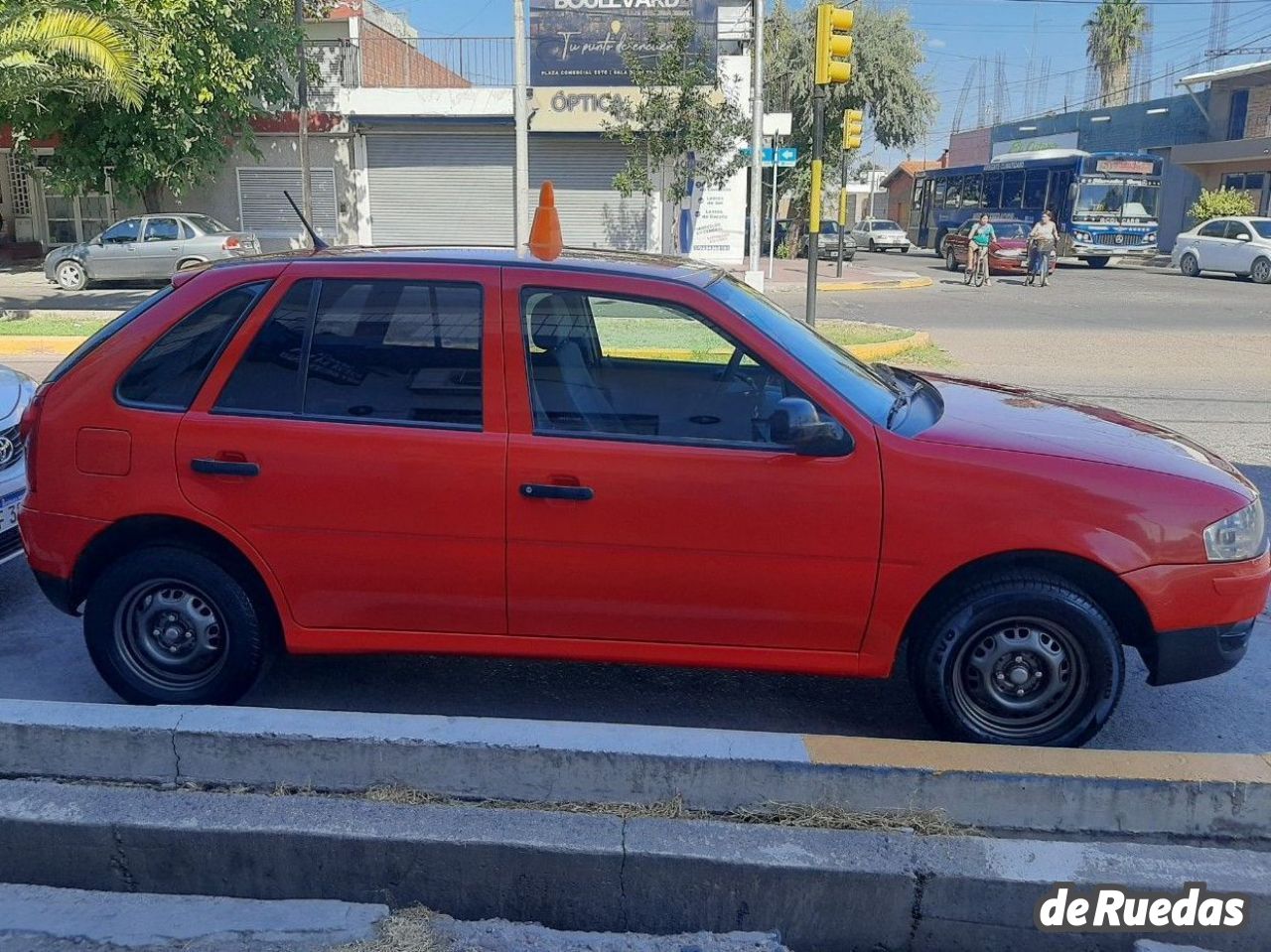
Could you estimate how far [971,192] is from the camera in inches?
1644

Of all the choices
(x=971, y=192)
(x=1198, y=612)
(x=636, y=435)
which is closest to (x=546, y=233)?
(x=636, y=435)

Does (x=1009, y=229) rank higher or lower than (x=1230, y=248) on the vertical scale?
higher

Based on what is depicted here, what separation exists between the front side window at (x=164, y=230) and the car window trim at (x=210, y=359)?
21240 mm

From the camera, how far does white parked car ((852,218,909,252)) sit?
1972 inches

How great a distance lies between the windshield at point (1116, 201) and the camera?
35.4 metres

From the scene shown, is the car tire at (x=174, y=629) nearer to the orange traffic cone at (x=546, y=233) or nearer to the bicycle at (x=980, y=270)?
the orange traffic cone at (x=546, y=233)

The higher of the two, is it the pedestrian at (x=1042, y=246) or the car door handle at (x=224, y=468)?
the pedestrian at (x=1042, y=246)

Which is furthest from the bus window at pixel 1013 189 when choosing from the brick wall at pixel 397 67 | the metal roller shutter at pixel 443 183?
the brick wall at pixel 397 67

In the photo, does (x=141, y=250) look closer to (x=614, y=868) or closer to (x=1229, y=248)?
(x=614, y=868)

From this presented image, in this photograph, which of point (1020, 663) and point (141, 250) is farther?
point (141, 250)

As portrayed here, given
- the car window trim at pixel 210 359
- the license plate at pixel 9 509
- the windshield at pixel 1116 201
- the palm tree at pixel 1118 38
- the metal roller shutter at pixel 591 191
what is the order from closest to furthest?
the car window trim at pixel 210 359 < the license plate at pixel 9 509 < the metal roller shutter at pixel 591 191 < the windshield at pixel 1116 201 < the palm tree at pixel 1118 38

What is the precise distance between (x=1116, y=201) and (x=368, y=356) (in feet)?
120

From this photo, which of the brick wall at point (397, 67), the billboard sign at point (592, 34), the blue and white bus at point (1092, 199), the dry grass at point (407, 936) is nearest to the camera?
the dry grass at point (407, 936)

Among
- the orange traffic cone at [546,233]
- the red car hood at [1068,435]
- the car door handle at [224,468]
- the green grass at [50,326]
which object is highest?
the orange traffic cone at [546,233]
